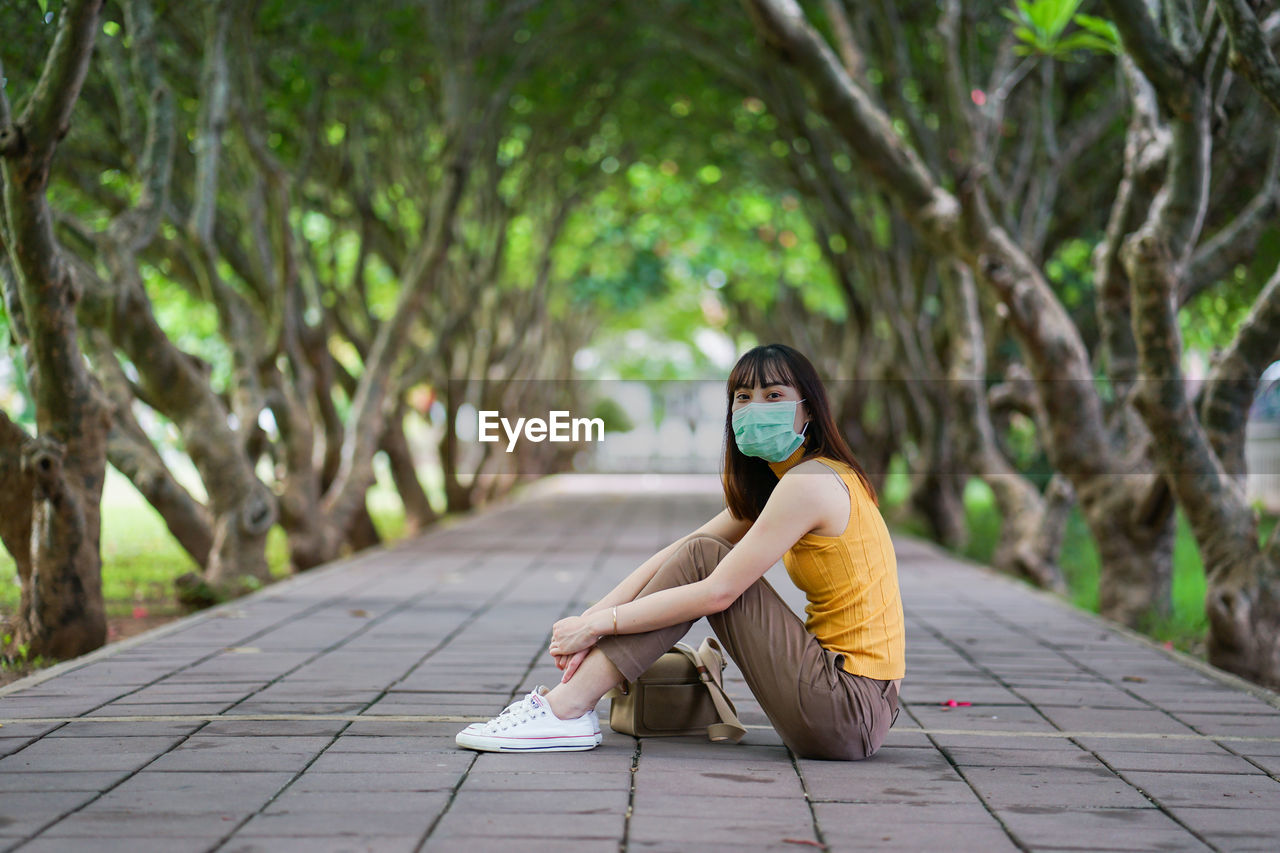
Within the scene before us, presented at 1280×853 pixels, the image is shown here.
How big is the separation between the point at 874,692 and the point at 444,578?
19.6ft

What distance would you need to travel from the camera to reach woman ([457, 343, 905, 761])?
3.87m

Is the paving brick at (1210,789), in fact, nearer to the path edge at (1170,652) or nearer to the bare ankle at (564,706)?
the path edge at (1170,652)

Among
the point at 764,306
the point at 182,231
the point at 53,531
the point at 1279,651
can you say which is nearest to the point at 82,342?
the point at 182,231

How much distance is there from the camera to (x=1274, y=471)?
70.6 feet

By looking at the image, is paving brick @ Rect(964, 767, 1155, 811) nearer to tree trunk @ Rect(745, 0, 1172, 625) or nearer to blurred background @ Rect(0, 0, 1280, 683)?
blurred background @ Rect(0, 0, 1280, 683)

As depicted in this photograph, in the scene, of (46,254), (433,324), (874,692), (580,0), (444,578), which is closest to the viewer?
(874,692)

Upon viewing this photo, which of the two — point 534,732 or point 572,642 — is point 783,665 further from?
point 534,732

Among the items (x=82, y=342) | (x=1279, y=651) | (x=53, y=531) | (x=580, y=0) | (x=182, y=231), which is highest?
(x=580, y=0)

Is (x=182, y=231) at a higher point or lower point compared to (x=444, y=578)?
higher

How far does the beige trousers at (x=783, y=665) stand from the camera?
388cm

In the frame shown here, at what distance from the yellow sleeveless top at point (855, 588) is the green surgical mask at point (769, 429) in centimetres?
7

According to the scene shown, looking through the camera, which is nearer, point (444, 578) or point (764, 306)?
point (444, 578)

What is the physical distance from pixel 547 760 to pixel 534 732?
94 mm

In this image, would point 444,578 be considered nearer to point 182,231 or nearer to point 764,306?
point 182,231
